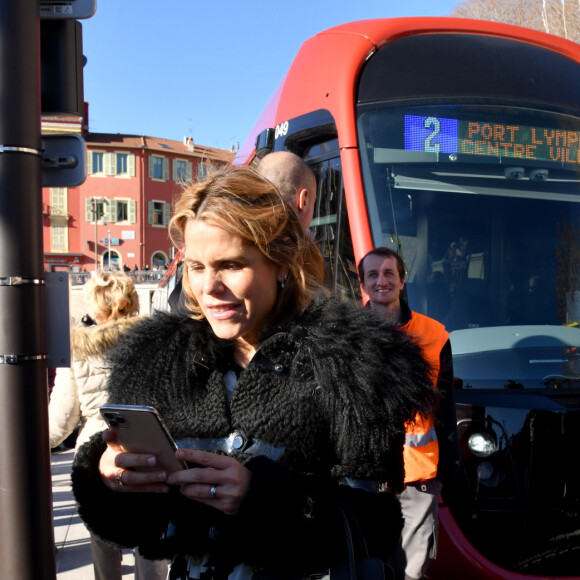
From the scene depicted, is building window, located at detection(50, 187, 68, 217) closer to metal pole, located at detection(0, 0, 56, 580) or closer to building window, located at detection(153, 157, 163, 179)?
building window, located at detection(153, 157, 163, 179)

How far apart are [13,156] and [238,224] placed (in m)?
0.96

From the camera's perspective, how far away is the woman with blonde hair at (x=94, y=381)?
3.32 m

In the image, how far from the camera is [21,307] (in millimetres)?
2127

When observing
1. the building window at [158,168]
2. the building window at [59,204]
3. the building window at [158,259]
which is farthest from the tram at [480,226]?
the building window at [158,168]

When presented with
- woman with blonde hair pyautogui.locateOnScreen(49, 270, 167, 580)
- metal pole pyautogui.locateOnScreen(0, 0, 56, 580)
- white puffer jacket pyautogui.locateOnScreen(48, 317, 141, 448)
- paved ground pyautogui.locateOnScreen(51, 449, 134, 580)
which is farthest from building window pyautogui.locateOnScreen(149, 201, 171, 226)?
metal pole pyautogui.locateOnScreen(0, 0, 56, 580)

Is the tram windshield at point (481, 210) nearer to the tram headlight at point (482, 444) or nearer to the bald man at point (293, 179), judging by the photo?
the tram headlight at point (482, 444)

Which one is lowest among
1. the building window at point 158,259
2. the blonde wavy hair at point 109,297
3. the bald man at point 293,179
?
the blonde wavy hair at point 109,297

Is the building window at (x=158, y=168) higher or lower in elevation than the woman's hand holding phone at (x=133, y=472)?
higher

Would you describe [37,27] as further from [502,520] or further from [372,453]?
[502,520]

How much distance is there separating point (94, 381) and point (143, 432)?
2.13m

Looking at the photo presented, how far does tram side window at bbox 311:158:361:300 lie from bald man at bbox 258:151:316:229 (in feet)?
1.92

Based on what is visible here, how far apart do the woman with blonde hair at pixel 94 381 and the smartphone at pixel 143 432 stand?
1898 millimetres

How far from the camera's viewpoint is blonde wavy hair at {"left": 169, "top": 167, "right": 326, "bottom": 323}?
162 cm

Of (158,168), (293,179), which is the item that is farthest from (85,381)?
(158,168)
